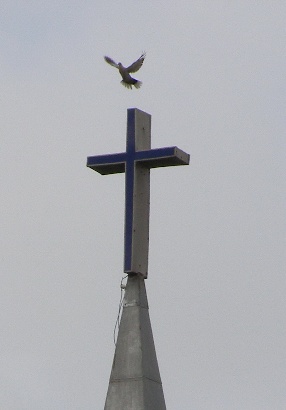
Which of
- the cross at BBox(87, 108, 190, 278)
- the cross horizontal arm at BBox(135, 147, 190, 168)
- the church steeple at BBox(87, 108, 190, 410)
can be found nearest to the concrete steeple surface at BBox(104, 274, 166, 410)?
the church steeple at BBox(87, 108, 190, 410)

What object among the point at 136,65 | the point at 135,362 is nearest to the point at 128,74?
the point at 136,65

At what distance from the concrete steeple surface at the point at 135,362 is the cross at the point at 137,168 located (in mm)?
506

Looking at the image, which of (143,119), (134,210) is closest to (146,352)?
(134,210)

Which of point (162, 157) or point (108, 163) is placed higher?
point (108, 163)

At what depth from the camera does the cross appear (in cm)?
3062

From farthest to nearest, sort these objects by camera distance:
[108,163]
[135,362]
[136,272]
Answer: [108,163]
[136,272]
[135,362]

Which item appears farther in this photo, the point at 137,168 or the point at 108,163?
the point at 108,163

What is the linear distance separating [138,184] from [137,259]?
1.53 meters

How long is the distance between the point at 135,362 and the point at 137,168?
3.83 meters

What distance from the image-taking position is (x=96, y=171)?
105ft

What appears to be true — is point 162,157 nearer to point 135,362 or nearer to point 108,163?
point 108,163

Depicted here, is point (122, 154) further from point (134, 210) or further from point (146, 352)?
point (146, 352)

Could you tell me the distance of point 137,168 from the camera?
31.2 meters

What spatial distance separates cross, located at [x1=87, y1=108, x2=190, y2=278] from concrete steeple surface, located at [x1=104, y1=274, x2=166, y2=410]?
0.51 metres
